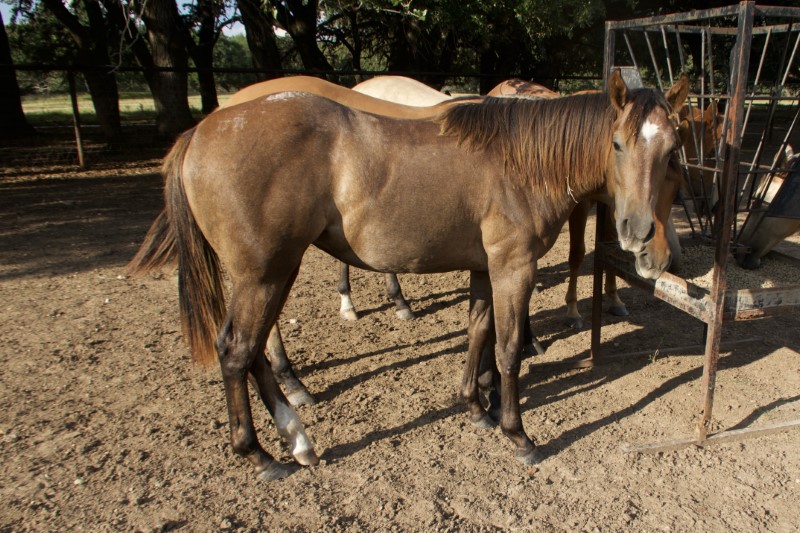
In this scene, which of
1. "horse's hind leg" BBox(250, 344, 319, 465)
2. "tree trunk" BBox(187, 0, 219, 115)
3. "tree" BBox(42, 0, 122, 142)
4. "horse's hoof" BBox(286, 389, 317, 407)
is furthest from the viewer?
"tree trunk" BBox(187, 0, 219, 115)

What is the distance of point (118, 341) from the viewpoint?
4.21 m

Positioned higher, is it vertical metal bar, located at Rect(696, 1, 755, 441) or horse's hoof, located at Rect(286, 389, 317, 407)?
vertical metal bar, located at Rect(696, 1, 755, 441)

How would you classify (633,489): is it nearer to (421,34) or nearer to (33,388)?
(33,388)

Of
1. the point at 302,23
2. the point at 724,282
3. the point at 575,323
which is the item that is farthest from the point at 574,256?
the point at 302,23

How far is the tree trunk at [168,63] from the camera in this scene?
10.6 meters

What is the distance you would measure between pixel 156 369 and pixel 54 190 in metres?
6.69

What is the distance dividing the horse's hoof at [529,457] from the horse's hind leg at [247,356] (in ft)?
3.66

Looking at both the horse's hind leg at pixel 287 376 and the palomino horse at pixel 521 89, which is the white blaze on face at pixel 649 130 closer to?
the horse's hind leg at pixel 287 376

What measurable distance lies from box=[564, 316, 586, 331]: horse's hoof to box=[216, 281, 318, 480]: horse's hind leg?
2.69m

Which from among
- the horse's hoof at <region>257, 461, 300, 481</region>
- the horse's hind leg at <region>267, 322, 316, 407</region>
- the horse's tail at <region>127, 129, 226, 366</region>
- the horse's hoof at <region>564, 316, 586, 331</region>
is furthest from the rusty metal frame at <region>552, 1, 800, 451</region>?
the horse's tail at <region>127, 129, 226, 366</region>

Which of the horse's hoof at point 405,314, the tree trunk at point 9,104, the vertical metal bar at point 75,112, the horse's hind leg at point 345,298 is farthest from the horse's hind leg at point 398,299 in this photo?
the tree trunk at point 9,104

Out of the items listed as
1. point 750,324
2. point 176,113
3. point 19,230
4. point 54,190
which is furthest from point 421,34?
point 750,324

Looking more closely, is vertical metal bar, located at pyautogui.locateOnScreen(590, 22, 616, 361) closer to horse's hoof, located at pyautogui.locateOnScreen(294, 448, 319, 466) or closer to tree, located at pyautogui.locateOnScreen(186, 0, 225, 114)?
horse's hoof, located at pyautogui.locateOnScreen(294, 448, 319, 466)

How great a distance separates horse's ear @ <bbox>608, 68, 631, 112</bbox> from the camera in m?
2.47
